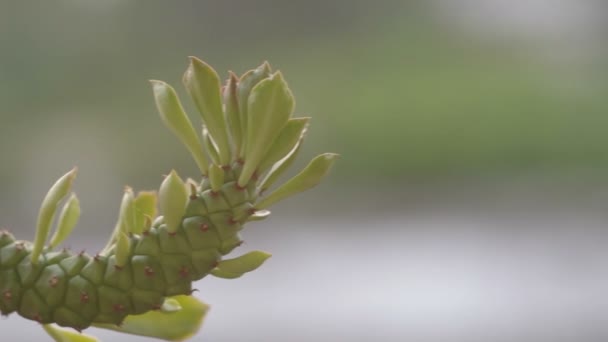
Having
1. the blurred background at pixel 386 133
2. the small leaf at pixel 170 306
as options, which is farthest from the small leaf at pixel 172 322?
the blurred background at pixel 386 133

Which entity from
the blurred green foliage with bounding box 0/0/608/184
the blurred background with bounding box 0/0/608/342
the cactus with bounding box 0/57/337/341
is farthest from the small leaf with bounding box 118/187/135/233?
the blurred green foliage with bounding box 0/0/608/184

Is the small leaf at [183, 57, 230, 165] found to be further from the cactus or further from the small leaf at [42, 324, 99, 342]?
the small leaf at [42, 324, 99, 342]

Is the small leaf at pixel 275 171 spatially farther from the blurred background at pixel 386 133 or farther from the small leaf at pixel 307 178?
the blurred background at pixel 386 133

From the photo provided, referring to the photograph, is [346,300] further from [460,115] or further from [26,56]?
[26,56]

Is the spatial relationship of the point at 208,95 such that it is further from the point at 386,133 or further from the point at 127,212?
the point at 386,133

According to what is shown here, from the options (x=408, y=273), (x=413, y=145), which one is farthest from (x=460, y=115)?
(x=408, y=273)

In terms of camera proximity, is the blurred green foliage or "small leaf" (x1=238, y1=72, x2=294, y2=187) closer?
"small leaf" (x1=238, y1=72, x2=294, y2=187)

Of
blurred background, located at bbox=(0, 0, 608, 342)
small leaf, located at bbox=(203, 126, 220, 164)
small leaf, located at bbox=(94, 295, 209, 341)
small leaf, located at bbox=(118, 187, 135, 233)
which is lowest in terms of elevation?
small leaf, located at bbox=(94, 295, 209, 341)

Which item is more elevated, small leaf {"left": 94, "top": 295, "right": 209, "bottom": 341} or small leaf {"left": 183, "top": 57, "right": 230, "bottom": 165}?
small leaf {"left": 183, "top": 57, "right": 230, "bottom": 165}
